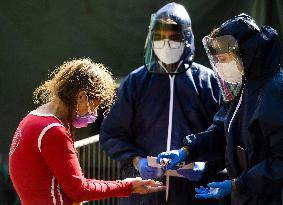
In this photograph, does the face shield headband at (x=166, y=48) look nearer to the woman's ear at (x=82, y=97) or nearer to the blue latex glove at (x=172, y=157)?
the blue latex glove at (x=172, y=157)

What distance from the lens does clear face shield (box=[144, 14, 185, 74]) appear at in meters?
3.76

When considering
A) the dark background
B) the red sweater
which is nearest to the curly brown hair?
the red sweater

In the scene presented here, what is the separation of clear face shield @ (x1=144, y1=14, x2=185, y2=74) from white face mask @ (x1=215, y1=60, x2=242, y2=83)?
22.1 inches

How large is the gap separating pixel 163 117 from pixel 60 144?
989mm

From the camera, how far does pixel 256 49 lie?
3000 mm

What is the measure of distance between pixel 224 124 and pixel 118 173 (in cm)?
185

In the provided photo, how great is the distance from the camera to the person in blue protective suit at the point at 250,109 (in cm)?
289

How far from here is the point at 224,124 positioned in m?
3.22

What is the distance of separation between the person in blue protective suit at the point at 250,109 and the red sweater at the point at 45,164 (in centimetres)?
64

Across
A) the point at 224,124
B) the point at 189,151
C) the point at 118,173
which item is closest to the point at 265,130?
the point at 224,124

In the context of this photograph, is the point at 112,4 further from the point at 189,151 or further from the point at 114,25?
the point at 189,151

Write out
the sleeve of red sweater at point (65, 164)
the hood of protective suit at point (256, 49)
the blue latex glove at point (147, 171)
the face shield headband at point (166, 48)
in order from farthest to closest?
the face shield headband at point (166, 48), the blue latex glove at point (147, 171), the hood of protective suit at point (256, 49), the sleeve of red sweater at point (65, 164)

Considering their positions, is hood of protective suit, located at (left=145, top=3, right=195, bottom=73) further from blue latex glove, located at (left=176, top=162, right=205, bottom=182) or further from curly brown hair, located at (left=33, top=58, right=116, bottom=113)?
curly brown hair, located at (left=33, top=58, right=116, bottom=113)

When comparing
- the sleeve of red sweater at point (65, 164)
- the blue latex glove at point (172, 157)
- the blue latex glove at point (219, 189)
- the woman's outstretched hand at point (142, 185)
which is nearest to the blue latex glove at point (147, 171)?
the blue latex glove at point (172, 157)
